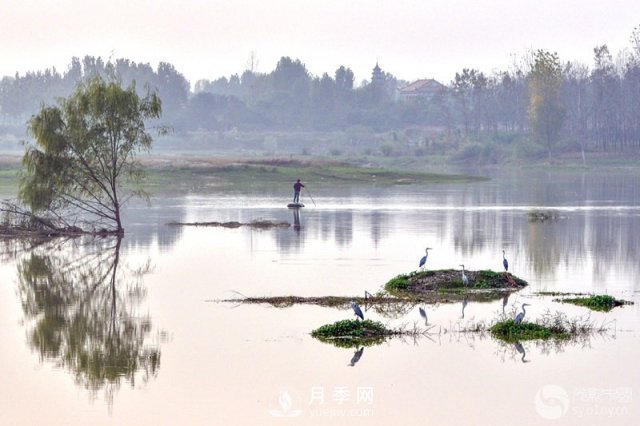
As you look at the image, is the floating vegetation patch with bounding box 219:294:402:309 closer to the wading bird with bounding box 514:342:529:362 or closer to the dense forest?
the wading bird with bounding box 514:342:529:362

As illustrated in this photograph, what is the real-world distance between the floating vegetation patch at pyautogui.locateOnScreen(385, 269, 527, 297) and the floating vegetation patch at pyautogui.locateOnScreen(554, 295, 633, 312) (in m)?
2.53

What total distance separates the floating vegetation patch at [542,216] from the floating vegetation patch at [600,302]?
93.6 feet

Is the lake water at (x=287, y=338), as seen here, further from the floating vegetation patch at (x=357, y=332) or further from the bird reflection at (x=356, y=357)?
the floating vegetation patch at (x=357, y=332)

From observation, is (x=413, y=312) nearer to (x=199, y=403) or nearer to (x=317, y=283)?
(x=317, y=283)

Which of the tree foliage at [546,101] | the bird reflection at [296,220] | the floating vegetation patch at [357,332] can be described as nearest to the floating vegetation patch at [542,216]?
the bird reflection at [296,220]

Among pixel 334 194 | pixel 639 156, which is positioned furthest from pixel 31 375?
pixel 639 156

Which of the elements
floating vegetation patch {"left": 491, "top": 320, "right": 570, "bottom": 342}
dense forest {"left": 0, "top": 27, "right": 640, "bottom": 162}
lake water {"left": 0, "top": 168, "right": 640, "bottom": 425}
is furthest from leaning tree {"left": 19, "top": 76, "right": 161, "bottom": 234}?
dense forest {"left": 0, "top": 27, "right": 640, "bottom": 162}

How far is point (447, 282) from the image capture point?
32781 mm

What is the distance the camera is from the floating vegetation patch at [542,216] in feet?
196

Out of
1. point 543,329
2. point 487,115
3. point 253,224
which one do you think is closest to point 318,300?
point 543,329

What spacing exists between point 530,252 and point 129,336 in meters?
21.2

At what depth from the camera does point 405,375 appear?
75.9ft

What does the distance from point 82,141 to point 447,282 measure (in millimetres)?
23749

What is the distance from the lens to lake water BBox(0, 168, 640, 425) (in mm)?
21141
